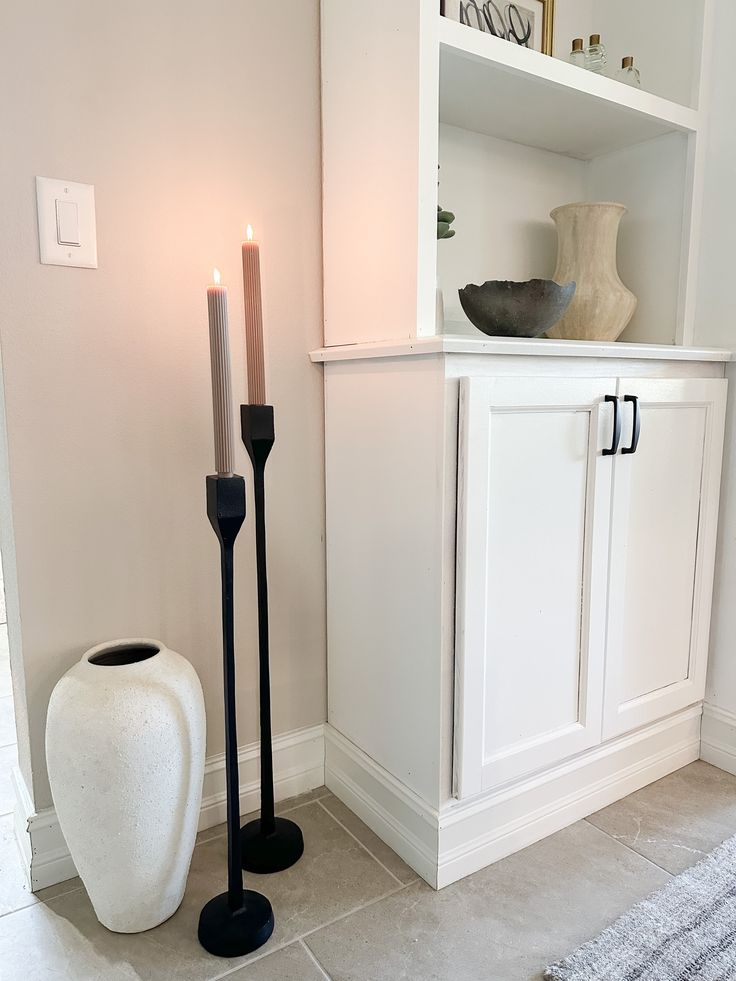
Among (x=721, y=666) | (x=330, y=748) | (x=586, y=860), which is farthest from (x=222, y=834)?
(x=721, y=666)

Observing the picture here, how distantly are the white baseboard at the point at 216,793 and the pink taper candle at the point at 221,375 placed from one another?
2.28 ft

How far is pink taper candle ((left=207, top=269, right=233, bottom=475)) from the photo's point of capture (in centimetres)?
102

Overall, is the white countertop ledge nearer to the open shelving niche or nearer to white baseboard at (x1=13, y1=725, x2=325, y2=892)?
the open shelving niche

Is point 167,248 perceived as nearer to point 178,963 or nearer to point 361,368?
point 361,368

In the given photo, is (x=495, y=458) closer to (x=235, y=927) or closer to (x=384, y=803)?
(x=384, y=803)

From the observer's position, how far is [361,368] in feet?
4.39

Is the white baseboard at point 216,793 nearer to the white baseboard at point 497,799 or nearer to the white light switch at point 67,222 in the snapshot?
the white baseboard at point 497,799

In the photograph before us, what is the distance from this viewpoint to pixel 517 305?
1289 mm

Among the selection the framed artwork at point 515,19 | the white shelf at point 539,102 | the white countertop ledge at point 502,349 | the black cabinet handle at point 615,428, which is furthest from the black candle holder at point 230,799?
the framed artwork at point 515,19

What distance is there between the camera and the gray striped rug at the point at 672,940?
1033 millimetres

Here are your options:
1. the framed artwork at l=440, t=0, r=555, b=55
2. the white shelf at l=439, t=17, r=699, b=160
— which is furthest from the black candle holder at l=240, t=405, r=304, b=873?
the framed artwork at l=440, t=0, r=555, b=55

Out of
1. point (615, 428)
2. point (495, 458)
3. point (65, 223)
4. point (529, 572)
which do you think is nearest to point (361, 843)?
point (529, 572)

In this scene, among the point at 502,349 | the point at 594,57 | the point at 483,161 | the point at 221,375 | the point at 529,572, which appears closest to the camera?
the point at 221,375

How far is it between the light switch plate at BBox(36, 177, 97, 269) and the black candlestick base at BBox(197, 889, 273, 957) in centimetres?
107
